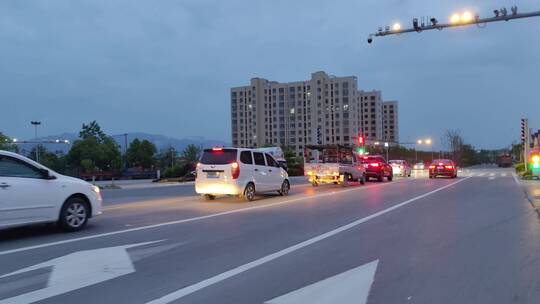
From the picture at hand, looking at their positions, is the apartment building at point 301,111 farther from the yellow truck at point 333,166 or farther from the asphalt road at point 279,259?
the asphalt road at point 279,259

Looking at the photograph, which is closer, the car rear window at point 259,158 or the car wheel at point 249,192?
the car wheel at point 249,192

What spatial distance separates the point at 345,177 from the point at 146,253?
777 inches

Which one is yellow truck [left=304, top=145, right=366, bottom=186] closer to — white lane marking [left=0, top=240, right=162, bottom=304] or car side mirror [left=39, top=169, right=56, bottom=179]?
car side mirror [left=39, top=169, right=56, bottom=179]

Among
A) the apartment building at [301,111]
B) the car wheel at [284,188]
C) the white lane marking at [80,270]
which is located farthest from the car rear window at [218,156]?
Result: the apartment building at [301,111]

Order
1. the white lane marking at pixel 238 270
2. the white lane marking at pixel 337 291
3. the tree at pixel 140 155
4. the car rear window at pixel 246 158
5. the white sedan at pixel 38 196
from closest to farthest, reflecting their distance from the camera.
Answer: the white lane marking at pixel 337 291, the white lane marking at pixel 238 270, the white sedan at pixel 38 196, the car rear window at pixel 246 158, the tree at pixel 140 155

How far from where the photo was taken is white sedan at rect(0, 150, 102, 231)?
31.2 feet

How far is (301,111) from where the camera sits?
130 m

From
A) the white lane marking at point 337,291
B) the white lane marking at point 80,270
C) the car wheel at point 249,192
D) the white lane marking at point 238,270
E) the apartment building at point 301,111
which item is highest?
the apartment building at point 301,111

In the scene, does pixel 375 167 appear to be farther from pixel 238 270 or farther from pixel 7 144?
pixel 7 144

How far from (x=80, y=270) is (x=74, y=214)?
12.8 ft

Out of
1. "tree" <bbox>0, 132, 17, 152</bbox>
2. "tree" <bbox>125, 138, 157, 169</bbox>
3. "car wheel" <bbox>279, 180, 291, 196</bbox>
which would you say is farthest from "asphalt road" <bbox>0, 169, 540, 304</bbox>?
"tree" <bbox>125, 138, 157, 169</bbox>

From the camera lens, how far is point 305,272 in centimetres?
699

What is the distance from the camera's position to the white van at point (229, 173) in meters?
17.0

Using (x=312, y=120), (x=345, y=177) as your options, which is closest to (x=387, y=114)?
(x=312, y=120)
